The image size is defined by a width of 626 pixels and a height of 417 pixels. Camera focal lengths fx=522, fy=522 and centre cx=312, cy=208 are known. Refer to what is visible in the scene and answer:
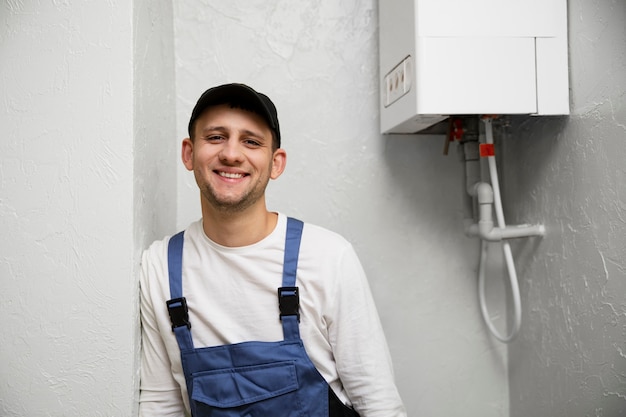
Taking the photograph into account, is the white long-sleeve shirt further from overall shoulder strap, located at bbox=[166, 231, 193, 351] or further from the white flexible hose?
the white flexible hose

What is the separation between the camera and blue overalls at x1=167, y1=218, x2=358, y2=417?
1104 millimetres

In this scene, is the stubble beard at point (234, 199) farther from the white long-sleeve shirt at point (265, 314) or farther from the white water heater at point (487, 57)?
the white water heater at point (487, 57)

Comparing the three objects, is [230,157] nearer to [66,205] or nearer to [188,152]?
[188,152]

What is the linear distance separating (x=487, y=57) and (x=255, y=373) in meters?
0.86

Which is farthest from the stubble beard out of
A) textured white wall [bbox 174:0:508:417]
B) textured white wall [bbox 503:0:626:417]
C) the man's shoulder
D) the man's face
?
textured white wall [bbox 503:0:626:417]

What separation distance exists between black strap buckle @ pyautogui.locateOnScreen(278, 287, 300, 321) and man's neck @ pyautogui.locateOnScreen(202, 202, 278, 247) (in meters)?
0.14

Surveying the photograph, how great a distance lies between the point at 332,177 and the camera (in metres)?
1.52

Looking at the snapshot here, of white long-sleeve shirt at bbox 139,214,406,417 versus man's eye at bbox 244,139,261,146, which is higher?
man's eye at bbox 244,139,261,146

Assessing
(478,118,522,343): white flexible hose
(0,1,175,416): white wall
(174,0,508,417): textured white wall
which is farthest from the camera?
(174,0,508,417): textured white wall

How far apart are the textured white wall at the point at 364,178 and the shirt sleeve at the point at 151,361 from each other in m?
0.37

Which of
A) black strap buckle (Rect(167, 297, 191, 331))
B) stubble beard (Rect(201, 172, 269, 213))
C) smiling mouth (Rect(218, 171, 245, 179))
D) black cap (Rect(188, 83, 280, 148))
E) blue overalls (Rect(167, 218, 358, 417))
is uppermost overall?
black cap (Rect(188, 83, 280, 148))

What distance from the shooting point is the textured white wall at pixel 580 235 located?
3.51 ft

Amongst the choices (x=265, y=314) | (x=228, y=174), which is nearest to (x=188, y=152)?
(x=228, y=174)

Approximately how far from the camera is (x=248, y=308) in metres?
1.14
